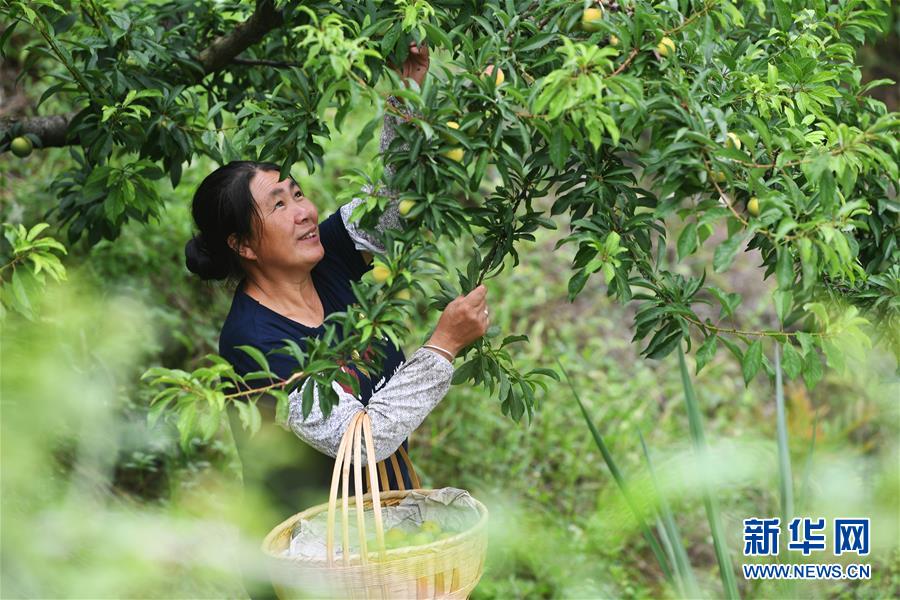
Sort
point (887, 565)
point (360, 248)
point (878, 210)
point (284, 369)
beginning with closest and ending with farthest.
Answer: point (284, 369)
point (878, 210)
point (360, 248)
point (887, 565)

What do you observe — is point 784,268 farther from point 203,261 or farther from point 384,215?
point 203,261

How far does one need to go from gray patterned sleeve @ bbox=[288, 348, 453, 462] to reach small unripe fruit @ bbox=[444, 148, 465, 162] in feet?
1.10

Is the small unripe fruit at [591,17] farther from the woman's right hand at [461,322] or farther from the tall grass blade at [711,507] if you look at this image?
the tall grass blade at [711,507]

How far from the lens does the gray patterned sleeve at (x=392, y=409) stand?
1.55 metres

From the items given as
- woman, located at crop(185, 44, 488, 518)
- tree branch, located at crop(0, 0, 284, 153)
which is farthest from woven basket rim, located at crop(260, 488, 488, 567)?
tree branch, located at crop(0, 0, 284, 153)

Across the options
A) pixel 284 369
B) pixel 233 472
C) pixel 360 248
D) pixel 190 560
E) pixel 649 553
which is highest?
pixel 360 248

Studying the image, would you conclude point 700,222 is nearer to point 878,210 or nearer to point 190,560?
point 878,210

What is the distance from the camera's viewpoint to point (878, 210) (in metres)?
1.76

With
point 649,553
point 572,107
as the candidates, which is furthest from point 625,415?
point 572,107

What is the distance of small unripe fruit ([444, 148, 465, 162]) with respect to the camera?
1387mm

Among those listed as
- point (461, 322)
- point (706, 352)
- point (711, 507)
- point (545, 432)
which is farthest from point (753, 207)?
point (545, 432)

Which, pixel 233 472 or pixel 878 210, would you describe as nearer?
pixel 878 210

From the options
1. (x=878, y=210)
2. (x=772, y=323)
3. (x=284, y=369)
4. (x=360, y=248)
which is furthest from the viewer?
(x=772, y=323)

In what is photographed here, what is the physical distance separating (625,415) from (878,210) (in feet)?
6.28
